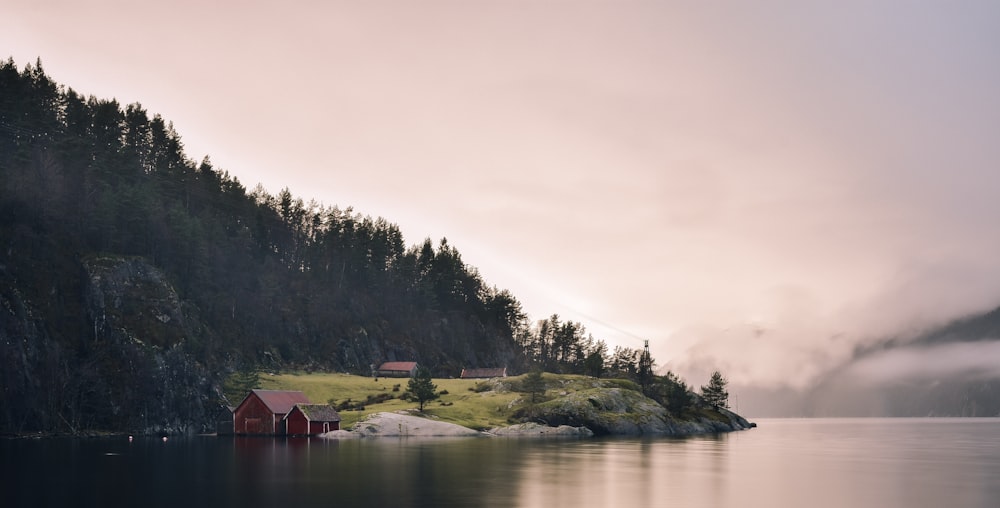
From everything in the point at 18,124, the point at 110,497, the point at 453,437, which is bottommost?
the point at 453,437

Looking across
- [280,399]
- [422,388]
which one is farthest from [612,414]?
[280,399]

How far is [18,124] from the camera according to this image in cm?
16538

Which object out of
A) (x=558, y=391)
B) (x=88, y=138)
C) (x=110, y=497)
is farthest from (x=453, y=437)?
(x=88, y=138)

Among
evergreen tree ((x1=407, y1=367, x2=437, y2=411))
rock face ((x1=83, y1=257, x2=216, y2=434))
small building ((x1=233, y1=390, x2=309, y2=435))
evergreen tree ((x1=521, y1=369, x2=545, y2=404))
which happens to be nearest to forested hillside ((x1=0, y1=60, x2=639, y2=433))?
rock face ((x1=83, y1=257, x2=216, y2=434))

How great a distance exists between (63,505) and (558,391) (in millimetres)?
141846

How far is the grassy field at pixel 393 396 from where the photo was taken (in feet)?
534

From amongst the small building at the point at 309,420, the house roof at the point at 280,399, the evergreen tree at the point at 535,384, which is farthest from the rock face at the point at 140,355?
the evergreen tree at the point at 535,384

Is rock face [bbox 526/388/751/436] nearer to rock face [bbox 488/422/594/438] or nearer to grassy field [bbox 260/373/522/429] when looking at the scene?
rock face [bbox 488/422/594/438]

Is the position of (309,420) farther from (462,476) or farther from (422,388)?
(462,476)

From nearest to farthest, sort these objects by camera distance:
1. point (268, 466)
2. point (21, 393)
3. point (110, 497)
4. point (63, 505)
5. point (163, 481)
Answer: point (63, 505) < point (110, 497) < point (163, 481) < point (268, 466) < point (21, 393)

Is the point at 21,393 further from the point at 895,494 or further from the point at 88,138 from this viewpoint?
the point at 895,494

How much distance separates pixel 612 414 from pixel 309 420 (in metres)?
68.4

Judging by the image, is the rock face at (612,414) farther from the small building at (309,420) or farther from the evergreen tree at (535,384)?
the small building at (309,420)

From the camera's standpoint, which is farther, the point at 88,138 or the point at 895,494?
the point at 88,138
